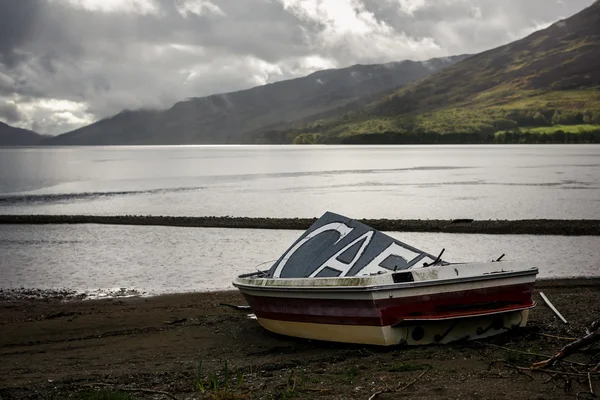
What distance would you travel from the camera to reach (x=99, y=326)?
54.6ft

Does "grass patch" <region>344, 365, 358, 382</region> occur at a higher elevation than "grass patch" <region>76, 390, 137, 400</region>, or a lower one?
lower

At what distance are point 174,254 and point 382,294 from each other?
2167 cm

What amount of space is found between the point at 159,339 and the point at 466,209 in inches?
1729

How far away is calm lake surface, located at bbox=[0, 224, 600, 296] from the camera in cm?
2459

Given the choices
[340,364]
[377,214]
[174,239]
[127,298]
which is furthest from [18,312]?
[377,214]

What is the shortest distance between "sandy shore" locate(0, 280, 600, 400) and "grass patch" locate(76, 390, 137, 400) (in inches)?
11.6

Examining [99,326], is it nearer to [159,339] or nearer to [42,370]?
[159,339]

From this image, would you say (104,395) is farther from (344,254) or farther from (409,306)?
(344,254)

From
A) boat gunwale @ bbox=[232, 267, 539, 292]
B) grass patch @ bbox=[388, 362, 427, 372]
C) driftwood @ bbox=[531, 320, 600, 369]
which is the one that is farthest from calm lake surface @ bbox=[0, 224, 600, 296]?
driftwood @ bbox=[531, 320, 600, 369]

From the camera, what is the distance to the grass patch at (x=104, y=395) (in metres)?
9.73

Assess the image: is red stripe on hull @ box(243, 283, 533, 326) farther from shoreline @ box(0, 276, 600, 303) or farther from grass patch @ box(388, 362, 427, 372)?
shoreline @ box(0, 276, 600, 303)

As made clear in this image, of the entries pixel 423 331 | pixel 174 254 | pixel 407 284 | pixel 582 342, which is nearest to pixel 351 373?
pixel 407 284

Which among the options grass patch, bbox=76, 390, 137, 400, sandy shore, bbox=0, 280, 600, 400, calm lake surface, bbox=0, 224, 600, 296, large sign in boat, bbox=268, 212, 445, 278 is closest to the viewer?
grass patch, bbox=76, 390, 137, 400

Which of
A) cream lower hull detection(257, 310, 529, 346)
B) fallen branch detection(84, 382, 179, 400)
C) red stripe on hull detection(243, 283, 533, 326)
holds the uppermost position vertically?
red stripe on hull detection(243, 283, 533, 326)
